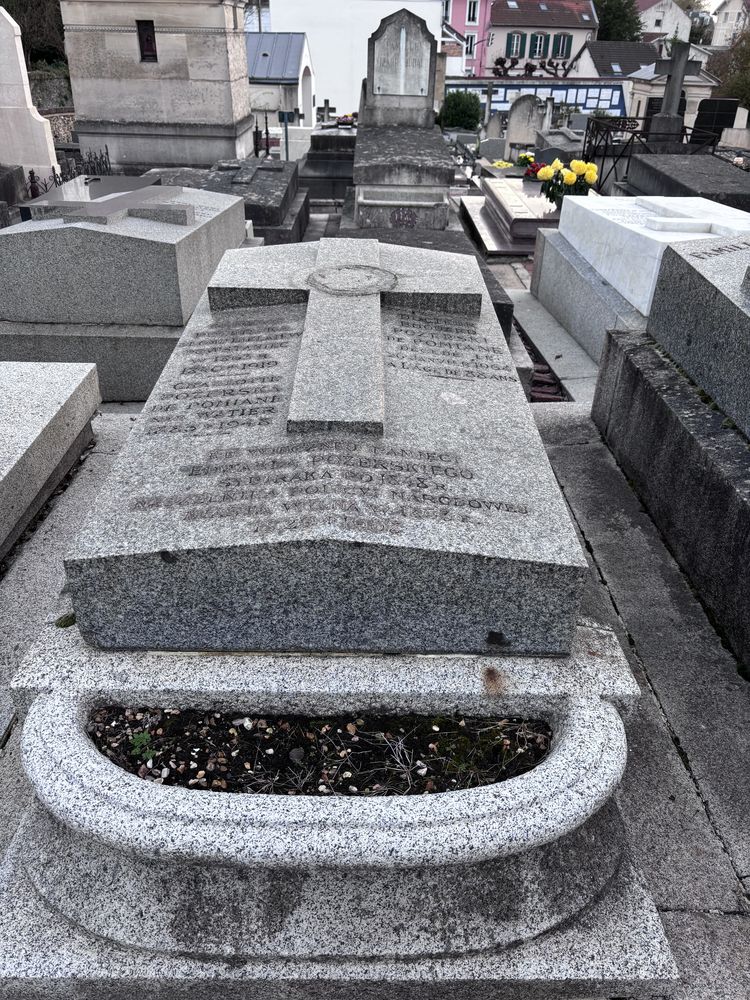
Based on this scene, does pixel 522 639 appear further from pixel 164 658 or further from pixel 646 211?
pixel 646 211

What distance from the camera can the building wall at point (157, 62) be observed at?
12023mm

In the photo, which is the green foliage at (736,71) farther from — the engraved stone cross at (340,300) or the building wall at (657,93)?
the engraved stone cross at (340,300)

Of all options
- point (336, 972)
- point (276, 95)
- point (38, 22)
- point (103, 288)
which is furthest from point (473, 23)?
point (336, 972)

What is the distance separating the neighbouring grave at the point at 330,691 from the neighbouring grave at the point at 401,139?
649cm

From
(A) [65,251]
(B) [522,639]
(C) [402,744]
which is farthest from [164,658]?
(A) [65,251]

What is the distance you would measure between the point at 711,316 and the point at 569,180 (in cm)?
638

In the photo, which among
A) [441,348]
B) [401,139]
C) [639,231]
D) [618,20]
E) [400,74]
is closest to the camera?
[441,348]

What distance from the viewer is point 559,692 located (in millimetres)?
2295

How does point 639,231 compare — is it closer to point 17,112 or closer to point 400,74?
point 400,74

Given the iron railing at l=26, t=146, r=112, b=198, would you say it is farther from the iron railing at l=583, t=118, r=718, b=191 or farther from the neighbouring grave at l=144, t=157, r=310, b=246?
the iron railing at l=583, t=118, r=718, b=191

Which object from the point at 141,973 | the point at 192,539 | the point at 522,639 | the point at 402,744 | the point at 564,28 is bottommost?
the point at 141,973

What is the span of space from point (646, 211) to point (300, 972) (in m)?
6.13

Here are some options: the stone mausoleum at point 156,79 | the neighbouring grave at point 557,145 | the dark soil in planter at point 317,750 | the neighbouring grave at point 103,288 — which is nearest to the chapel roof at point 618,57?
the neighbouring grave at point 557,145

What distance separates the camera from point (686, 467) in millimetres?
3336
